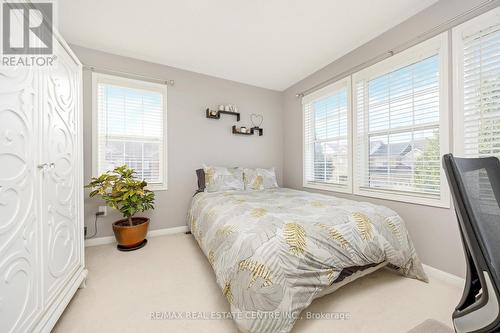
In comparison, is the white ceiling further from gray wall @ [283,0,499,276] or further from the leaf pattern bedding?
the leaf pattern bedding

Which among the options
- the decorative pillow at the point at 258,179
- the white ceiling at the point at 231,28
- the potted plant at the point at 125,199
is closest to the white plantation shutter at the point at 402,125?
the white ceiling at the point at 231,28

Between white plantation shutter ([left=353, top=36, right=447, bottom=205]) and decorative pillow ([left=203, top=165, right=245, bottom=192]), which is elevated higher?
white plantation shutter ([left=353, top=36, right=447, bottom=205])

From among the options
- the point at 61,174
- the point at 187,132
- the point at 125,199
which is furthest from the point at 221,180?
the point at 61,174

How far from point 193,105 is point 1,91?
7.59 ft

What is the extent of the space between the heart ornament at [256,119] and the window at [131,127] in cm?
149

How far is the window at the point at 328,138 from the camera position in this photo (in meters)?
2.67

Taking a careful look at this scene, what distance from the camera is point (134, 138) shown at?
2.76 m

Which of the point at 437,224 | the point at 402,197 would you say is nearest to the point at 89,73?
the point at 402,197

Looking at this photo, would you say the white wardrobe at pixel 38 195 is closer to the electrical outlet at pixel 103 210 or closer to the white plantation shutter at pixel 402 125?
the electrical outlet at pixel 103 210

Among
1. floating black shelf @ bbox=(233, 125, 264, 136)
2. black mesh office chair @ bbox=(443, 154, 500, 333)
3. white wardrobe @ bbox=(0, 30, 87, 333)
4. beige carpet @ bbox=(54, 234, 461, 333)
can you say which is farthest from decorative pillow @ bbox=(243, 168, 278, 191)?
black mesh office chair @ bbox=(443, 154, 500, 333)

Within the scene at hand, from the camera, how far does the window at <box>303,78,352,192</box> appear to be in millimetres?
2666

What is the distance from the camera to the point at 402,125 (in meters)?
2.07

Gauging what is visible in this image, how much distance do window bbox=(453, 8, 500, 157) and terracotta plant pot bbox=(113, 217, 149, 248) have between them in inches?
131

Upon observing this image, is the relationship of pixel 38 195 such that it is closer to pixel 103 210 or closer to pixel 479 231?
pixel 103 210
